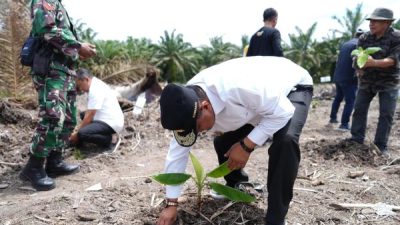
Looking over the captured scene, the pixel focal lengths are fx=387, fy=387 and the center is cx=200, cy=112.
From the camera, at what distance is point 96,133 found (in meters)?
4.75

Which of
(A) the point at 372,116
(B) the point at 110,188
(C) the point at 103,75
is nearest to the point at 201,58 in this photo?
(C) the point at 103,75

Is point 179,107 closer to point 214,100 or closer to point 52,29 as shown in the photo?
point 214,100

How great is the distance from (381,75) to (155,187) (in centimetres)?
290

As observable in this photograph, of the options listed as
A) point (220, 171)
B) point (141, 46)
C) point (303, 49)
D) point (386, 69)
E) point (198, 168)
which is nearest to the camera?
point (220, 171)

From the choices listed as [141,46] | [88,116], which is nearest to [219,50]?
[141,46]

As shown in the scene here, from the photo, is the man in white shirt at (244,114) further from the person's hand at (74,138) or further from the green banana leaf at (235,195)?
the person's hand at (74,138)

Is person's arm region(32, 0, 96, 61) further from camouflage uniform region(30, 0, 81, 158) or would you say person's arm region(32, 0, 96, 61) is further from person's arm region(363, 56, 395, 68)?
person's arm region(363, 56, 395, 68)

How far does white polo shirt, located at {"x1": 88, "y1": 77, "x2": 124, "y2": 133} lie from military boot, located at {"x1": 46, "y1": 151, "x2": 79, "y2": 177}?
104cm

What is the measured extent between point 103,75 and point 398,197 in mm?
10596

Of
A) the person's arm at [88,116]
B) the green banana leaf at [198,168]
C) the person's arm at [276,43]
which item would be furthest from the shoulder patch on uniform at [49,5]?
the person's arm at [276,43]

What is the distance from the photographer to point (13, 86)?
20.0 ft

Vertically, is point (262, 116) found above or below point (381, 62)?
below

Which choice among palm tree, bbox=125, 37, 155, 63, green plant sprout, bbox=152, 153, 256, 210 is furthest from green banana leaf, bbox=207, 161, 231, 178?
palm tree, bbox=125, 37, 155, 63

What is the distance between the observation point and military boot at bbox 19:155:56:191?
3443 millimetres
